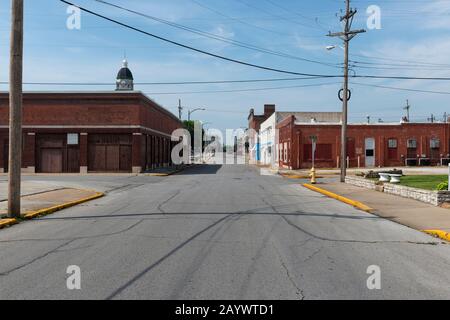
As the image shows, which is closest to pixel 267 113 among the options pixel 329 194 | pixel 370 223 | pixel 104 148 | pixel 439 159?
pixel 439 159

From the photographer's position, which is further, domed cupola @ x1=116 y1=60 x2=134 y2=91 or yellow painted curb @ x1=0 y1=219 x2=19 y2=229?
domed cupola @ x1=116 y1=60 x2=134 y2=91

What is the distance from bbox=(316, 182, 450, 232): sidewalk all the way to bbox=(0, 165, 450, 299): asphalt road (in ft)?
1.66

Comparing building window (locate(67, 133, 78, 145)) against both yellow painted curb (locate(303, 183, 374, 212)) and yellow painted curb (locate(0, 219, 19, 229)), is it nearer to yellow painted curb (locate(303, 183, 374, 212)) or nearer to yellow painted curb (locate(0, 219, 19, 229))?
yellow painted curb (locate(303, 183, 374, 212))

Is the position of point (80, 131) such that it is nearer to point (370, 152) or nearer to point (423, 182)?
point (370, 152)

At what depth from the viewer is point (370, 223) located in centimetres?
1174

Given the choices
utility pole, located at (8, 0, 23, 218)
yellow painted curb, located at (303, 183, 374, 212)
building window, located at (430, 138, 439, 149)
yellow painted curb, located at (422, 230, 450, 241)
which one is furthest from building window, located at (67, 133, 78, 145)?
building window, located at (430, 138, 439, 149)

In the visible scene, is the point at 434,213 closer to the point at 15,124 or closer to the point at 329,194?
the point at 329,194

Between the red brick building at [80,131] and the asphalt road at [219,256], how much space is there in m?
27.1

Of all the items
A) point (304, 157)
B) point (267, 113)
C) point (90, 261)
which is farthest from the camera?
point (267, 113)

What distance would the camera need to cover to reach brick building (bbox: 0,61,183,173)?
39406 millimetres

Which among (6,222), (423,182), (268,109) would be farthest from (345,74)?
(268,109)

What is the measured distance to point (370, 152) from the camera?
47.0 m

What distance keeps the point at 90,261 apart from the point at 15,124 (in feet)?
19.9
